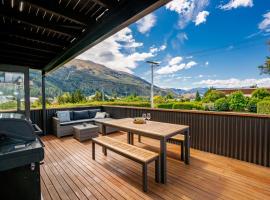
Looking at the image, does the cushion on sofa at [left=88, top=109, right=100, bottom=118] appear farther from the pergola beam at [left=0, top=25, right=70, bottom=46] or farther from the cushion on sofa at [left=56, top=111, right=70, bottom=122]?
the pergola beam at [left=0, top=25, right=70, bottom=46]

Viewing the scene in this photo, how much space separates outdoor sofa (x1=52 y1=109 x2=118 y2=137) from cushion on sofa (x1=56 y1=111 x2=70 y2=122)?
0.05 metres

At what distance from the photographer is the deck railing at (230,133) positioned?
294cm

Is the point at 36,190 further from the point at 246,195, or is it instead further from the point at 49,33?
the point at 246,195

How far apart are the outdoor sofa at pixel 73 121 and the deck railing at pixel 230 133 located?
290 centimetres

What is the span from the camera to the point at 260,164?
117 inches

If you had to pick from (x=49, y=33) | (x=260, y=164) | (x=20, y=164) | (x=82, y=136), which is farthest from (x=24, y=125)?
(x=260, y=164)

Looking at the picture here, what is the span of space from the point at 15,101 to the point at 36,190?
10.8 feet

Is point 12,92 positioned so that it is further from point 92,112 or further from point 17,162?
point 17,162

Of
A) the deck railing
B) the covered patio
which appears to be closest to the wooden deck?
the covered patio

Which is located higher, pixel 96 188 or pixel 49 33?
pixel 49 33

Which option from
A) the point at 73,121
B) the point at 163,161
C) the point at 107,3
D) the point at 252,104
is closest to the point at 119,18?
the point at 107,3

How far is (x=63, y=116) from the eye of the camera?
5.56m

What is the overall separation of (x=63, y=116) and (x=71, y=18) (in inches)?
179

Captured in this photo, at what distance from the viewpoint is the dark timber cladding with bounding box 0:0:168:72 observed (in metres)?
1.49
